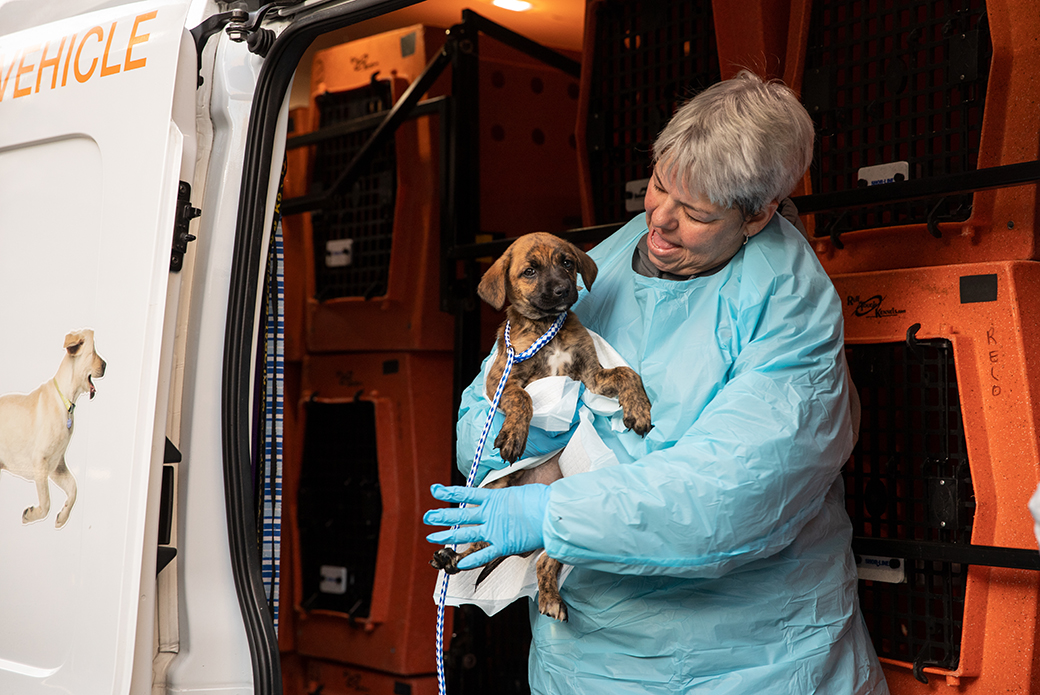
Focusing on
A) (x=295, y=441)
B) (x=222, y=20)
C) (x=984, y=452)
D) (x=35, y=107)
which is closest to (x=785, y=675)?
(x=984, y=452)

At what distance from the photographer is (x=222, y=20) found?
1850 millimetres

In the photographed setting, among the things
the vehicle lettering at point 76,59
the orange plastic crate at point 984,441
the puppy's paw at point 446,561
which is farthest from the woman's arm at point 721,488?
the vehicle lettering at point 76,59

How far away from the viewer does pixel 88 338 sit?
1.75 meters

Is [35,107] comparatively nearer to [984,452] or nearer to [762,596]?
[762,596]

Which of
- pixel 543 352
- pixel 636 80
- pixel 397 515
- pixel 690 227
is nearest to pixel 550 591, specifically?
pixel 543 352

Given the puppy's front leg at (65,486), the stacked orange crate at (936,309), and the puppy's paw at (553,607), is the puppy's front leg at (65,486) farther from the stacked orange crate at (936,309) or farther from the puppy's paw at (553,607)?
the stacked orange crate at (936,309)

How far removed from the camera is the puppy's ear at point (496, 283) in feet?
7.18

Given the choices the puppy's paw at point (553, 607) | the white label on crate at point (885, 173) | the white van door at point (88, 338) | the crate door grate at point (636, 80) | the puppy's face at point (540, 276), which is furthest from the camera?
the crate door grate at point (636, 80)

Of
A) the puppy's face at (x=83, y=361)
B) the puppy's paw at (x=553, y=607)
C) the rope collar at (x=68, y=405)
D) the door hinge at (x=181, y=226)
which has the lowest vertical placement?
the puppy's paw at (x=553, y=607)

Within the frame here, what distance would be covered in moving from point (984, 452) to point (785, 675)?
2.48 ft

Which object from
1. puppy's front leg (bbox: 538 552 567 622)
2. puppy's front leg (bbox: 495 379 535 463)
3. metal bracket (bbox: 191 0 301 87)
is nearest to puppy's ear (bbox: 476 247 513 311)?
puppy's front leg (bbox: 495 379 535 463)

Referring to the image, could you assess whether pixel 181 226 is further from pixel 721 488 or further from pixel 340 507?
pixel 340 507

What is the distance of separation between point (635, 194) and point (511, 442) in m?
1.09

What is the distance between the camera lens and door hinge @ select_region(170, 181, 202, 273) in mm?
1715
